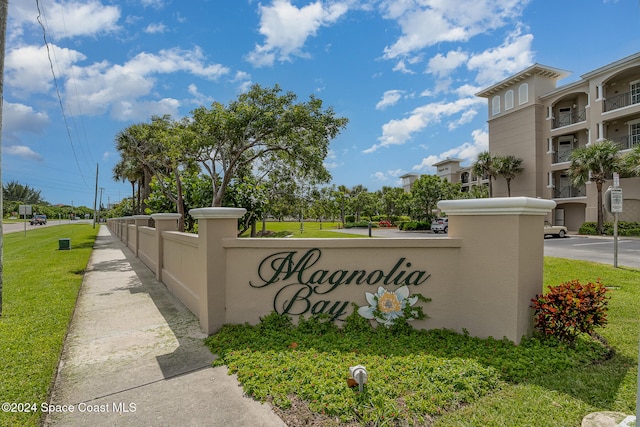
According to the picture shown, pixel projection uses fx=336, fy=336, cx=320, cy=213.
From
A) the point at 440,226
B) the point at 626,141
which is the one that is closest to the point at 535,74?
the point at 626,141

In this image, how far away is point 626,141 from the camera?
29.4m

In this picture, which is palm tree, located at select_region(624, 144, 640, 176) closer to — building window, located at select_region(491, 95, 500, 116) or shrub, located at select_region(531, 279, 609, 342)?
building window, located at select_region(491, 95, 500, 116)

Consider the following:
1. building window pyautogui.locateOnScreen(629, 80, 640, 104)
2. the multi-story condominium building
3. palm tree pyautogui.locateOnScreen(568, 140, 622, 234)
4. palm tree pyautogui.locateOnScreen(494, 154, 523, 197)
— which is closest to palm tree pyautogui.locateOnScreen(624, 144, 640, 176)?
palm tree pyautogui.locateOnScreen(568, 140, 622, 234)

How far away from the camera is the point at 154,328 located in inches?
224

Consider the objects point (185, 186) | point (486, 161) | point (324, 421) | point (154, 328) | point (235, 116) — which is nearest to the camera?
point (324, 421)

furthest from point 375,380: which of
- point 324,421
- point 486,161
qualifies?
point 486,161

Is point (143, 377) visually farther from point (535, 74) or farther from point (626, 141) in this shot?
point (535, 74)

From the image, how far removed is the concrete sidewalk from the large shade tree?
6597 mm

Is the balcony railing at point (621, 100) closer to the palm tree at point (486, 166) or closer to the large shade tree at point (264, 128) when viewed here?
the palm tree at point (486, 166)

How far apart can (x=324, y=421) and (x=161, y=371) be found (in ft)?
7.40

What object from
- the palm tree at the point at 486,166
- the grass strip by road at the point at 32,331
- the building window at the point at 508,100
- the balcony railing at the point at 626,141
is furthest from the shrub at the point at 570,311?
the building window at the point at 508,100

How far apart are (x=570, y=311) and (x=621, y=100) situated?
35.9 meters

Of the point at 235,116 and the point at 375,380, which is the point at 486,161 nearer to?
the point at 235,116

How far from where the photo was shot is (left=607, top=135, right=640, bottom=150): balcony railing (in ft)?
93.9
